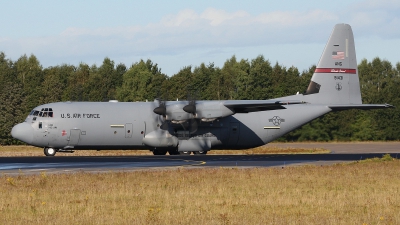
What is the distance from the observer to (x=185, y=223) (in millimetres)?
14203

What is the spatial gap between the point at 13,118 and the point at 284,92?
34.6m

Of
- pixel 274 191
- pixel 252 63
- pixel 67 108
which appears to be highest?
pixel 252 63

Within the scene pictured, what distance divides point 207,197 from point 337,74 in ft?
99.4

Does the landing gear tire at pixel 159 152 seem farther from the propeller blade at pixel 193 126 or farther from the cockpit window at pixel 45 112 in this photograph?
the cockpit window at pixel 45 112

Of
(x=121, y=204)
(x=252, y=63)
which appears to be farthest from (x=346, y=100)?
(x=252, y=63)

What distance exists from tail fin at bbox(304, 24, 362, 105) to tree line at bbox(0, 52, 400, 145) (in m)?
12.7

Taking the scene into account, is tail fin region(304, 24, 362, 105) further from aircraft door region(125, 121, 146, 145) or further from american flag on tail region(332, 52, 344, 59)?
aircraft door region(125, 121, 146, 145)

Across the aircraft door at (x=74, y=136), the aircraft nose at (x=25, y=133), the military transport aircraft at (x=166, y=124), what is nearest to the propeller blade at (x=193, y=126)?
the military transport aircraft at (x=166, y=124)

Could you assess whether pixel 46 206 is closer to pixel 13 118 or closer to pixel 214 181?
pixel 214 181

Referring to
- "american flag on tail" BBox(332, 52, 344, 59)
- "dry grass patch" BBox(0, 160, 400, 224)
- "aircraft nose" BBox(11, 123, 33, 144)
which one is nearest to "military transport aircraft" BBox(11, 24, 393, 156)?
"aircraft nose" BBox(11, 123, 33, 144)

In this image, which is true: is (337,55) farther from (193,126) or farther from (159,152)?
(159,152)

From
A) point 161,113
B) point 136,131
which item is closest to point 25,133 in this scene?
point 136,131

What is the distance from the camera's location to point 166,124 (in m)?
43.4

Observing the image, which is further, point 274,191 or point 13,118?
point 13,118
